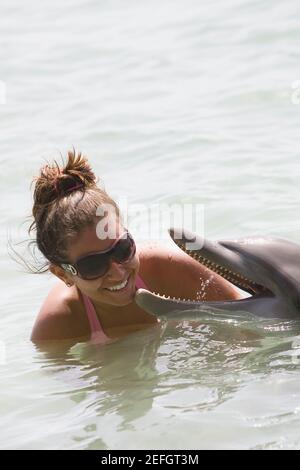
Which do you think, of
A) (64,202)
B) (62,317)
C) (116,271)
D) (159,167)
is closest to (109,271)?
(116,271)

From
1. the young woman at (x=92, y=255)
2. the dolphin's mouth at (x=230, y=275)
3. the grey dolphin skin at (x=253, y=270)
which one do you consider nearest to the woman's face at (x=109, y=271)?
the young woman at (x=92, y=255)

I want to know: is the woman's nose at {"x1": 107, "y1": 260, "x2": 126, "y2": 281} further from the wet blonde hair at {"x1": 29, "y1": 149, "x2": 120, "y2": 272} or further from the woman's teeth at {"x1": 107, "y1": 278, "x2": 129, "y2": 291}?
the wet blonde hair at {"x1": 29, "y1": 149, "x2": 120, "y2": 272}

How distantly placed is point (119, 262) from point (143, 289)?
181 millimetres

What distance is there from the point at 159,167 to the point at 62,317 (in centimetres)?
415

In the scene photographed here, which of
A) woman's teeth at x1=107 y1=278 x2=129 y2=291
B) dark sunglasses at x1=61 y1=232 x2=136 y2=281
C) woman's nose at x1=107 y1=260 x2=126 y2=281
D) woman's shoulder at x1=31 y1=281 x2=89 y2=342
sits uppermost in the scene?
dark sunglasses at x1=61 y1=232 x2=136 y2=281

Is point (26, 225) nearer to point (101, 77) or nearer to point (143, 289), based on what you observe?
point (143, 289)

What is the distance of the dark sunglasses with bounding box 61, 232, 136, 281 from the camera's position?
18.9ft

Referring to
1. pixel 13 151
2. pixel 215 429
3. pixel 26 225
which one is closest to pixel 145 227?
pixel 26 225

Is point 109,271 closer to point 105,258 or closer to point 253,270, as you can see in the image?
point 105,258

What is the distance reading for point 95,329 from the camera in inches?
254

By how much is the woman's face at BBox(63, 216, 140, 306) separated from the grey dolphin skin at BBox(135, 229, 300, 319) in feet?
0.47

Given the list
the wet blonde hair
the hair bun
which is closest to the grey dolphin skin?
the wet blonde hair

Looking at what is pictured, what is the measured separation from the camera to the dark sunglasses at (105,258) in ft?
18.9

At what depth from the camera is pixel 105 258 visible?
578 cm
